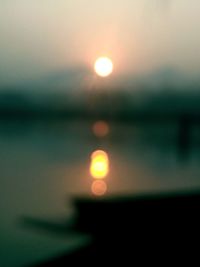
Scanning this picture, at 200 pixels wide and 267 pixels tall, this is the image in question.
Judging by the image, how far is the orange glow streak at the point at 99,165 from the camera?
681 cm

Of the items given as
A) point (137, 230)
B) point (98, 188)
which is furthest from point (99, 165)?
point (137, 230)

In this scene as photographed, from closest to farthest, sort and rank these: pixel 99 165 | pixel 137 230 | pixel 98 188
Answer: pixel 137 230 → pixel 98 188 → pixel 99 165

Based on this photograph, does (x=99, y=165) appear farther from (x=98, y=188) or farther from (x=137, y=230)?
(x=137, y=230)

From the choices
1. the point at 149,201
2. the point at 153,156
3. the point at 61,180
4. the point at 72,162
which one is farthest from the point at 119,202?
the point at 153,156

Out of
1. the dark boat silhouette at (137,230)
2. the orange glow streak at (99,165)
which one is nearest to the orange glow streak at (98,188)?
the dark boat silhouette at (137,230)

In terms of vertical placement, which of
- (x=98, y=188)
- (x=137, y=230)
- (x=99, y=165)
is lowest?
(x=137, y=230)

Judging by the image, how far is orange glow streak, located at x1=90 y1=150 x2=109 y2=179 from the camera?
6808 mm

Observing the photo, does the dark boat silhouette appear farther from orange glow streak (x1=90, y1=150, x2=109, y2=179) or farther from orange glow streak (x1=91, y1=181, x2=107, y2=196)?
orange glow streak (x1=90, y1=150, x2=109, y2=179)

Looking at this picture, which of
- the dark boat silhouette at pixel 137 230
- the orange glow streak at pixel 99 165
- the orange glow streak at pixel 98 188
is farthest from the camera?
the orange glow streak at pixel 99 165

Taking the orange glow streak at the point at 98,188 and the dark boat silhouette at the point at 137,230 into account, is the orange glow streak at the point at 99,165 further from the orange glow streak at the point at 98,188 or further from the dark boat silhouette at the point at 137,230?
the dark boat silhouette at the point at 137,230

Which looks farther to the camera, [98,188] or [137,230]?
[98,188]

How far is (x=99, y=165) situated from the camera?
25.3 feet

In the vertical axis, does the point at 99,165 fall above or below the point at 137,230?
above

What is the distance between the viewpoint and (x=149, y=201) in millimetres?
3627
